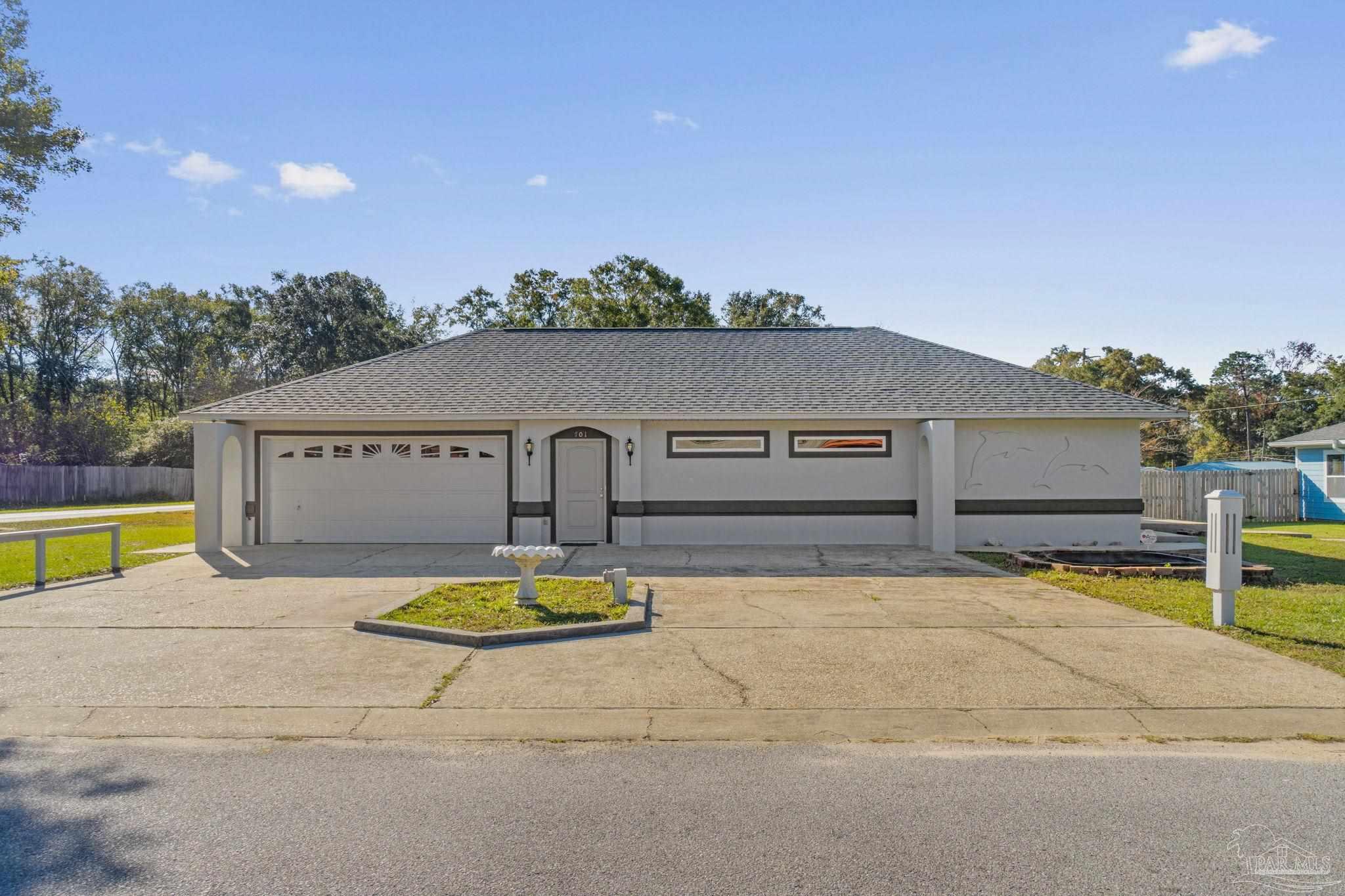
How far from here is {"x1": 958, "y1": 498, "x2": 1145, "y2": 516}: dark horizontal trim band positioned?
1558 centimetres

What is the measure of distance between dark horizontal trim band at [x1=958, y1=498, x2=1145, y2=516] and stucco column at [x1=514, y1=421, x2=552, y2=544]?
8.32 m

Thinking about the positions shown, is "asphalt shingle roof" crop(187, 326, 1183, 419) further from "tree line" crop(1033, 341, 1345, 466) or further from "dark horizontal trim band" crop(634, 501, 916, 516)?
"tree line" crop(1033, 341, 1345, 466)

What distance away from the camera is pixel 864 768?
4.59 metres

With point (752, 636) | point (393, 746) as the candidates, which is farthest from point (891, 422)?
point (393, 746)

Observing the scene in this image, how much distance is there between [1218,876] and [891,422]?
42.1ft

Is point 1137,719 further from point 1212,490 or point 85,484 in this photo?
A: point 85,484

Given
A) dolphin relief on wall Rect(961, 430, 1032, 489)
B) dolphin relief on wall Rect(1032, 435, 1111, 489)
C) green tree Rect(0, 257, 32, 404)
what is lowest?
dolphin relief on wall Rect(1032, 435, 1111, 489)

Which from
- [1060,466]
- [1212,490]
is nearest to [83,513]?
[1060,466]

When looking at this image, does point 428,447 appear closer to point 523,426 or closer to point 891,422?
point 523,426

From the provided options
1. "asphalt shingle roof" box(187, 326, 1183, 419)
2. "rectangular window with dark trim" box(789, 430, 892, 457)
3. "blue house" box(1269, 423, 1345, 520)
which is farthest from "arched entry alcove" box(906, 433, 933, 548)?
"blue house" box(1269, 423, 1345, 520)

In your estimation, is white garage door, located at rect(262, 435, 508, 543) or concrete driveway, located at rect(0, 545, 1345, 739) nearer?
concrete driveway, located at rect(0, 545, 1345, 739)

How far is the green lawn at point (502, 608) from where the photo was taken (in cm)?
800

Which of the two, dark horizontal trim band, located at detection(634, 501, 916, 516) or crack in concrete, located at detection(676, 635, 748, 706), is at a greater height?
dark horizontal trim band, located at detection(634, 501, 916, 516)

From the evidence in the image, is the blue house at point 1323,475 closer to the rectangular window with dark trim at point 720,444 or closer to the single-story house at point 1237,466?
the single-story house at point 1237,466
